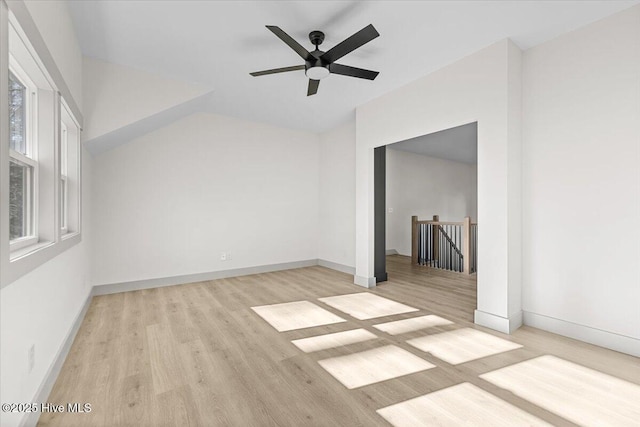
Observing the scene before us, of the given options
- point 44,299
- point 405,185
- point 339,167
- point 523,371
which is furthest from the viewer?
point 405,185

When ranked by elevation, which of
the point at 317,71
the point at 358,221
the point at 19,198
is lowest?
Result: the point at 358,221

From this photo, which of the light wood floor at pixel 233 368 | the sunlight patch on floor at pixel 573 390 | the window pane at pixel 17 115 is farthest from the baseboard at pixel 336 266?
the window pane at pixel 17 115

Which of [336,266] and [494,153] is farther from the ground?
[494,153]

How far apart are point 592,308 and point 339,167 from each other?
4250 millimetres

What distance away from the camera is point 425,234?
669 cm

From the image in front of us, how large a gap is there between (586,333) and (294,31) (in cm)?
390

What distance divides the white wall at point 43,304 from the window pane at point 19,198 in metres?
0.27

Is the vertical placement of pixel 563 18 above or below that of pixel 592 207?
above

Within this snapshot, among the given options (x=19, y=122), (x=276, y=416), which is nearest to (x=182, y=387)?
(x=276, y=416)

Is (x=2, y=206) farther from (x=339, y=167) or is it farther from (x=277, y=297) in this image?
(x=339, y=167)

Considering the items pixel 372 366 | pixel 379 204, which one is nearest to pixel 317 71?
pixel 379 204

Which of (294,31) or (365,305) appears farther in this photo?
(365,305)

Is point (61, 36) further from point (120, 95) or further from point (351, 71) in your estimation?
point (351, 71)

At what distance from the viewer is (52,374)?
205 centimetres
